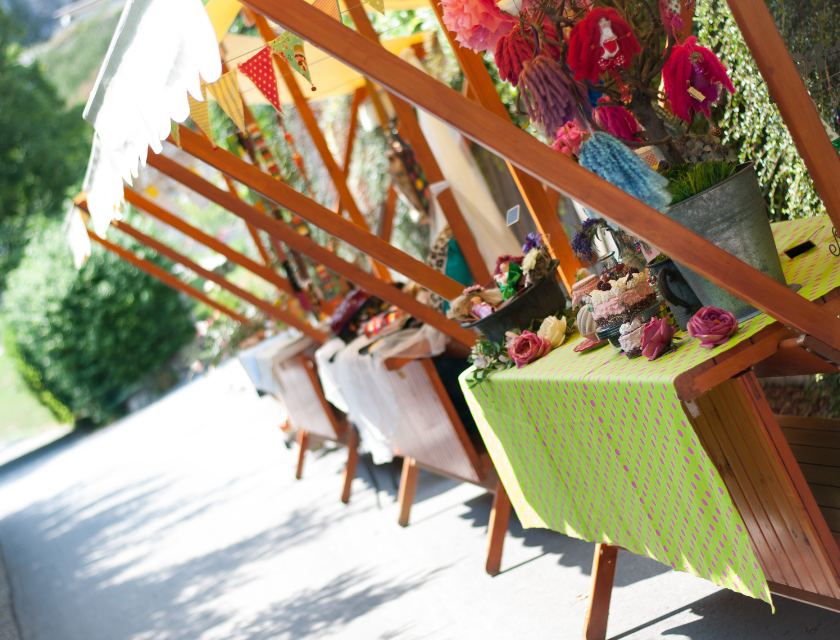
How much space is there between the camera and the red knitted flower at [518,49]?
6.56 feet

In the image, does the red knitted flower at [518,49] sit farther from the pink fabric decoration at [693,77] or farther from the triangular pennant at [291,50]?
the triangular pennant at [291,50]

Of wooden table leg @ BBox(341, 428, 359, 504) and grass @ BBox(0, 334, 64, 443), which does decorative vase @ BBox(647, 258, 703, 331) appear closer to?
wooden table leg @ BBox(341, 428, 359, 504)

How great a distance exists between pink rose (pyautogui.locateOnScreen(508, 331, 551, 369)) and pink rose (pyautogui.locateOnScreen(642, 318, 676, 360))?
1.91ft

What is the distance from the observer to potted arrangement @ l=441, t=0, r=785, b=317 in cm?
172

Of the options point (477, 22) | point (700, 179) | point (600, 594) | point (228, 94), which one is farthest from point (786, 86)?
point (228, 94)

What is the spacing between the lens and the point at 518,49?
6.56 ft

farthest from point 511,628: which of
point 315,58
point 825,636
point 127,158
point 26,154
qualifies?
point 26,154

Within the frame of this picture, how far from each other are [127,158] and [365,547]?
2696mm

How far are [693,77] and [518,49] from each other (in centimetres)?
46

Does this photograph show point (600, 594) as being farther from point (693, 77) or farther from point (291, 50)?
point (291, 50)

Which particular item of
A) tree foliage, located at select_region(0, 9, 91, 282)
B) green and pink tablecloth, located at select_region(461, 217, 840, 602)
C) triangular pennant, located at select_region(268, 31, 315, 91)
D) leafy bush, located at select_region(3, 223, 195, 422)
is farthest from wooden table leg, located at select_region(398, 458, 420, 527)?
tree foliage, located at select_region(0, 9, 91, 282)

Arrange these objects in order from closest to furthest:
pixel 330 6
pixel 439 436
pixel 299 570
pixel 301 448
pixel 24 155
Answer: pixel 330 6
pixel 439 436
pixel 299 570
pixel 301 448
pixel 24 155

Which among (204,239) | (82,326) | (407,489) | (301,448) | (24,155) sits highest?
(24,155)

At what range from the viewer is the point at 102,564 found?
5.88 metres
